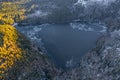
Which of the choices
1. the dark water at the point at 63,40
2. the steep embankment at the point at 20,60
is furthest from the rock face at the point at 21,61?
the dark water at the point at 63,40

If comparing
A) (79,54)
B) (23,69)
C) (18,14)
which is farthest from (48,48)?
(18,14)

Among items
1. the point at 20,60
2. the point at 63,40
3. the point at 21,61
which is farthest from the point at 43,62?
the point at 63,40

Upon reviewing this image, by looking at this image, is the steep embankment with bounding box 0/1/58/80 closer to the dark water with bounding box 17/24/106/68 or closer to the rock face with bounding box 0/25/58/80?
the rock face with bounding box 0/25/58/80

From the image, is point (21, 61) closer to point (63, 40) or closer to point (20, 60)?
point (20, 60)

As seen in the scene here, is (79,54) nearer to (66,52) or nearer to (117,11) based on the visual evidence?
(66,52)

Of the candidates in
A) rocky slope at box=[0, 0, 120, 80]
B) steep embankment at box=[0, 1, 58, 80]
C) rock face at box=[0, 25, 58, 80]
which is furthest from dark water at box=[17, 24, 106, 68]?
rock face at box=[0, 25, 58, 80]
